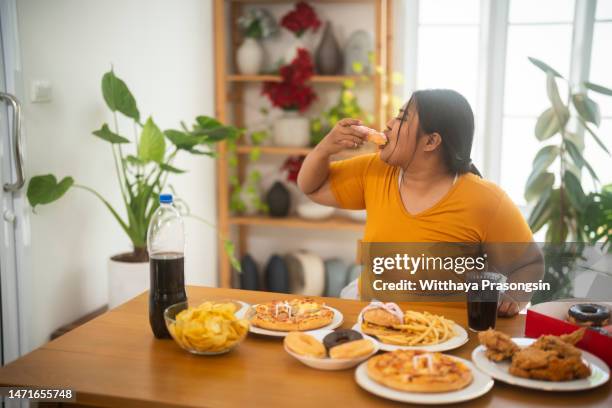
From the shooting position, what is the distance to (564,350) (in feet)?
4.12

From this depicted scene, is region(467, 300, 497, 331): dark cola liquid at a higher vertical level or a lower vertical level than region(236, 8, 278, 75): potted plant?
lower

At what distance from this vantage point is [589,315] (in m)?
1.43

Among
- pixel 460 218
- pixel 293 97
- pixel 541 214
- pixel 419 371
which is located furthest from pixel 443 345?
pixel 293 97

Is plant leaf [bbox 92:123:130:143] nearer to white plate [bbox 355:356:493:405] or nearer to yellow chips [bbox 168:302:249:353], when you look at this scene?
yellow chips [bbox 168:302:249:353]

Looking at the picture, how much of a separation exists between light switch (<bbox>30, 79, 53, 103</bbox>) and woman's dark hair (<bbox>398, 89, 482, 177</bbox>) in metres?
1.29

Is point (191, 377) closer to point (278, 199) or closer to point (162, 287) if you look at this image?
point (162, 287)

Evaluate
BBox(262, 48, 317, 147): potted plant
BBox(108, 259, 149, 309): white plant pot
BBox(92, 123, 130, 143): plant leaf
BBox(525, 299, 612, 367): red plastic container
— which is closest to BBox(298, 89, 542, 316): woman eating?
BBox(525, 299, 612, 367): red plastic container

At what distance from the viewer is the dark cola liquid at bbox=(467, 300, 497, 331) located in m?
1.52

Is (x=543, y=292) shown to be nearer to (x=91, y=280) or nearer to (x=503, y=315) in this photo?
(x=503, y=315)

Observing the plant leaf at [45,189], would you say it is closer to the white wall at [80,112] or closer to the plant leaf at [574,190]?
the white wall at [80,112]

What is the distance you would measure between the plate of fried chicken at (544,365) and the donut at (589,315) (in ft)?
0.38

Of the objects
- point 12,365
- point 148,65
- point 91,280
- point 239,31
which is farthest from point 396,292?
point 239,31

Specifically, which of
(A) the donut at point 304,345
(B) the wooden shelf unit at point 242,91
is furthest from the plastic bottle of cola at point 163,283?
(B) the wooden shelf unit at point 242,91

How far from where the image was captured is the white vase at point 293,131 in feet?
12.3
